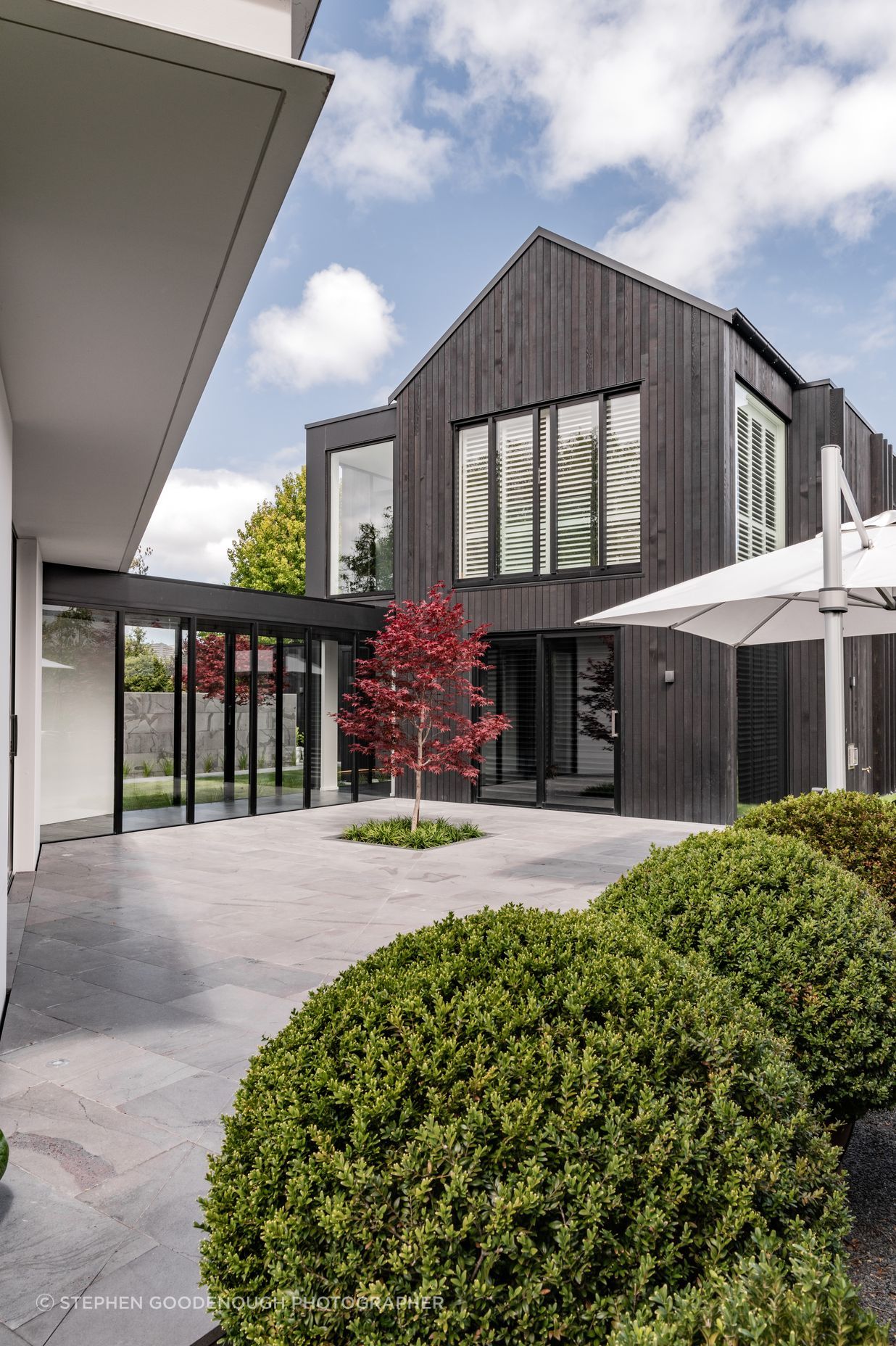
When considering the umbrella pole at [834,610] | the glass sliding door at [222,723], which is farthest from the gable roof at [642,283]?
the umbrella pole at [834,610]

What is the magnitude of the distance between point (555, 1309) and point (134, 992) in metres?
3.80

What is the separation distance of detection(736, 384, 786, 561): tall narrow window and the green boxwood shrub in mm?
9149

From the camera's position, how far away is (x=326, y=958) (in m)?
4.98

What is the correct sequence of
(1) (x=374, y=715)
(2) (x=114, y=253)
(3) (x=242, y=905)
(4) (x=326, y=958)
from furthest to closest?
(1) (x=374, y=715) → (3) (x=242, y=905) → (4) (x=326, y=958) → (2) (x=114, y=253)

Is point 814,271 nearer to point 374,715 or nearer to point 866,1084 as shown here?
point 374,715

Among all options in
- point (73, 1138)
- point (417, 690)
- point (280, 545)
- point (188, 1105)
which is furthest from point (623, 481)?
point (280, 545)

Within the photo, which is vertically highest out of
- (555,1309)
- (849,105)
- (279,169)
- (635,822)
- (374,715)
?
(849,105)

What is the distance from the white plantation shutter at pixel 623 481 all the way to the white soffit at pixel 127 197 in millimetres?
8224

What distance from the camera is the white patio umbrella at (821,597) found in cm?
464

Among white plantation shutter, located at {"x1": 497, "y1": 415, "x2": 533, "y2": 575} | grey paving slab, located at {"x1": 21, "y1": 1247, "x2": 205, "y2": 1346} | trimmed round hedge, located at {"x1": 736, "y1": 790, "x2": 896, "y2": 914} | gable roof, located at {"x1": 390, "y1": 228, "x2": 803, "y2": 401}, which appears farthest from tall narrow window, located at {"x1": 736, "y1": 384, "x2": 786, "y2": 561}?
grey paving slab, located at {"x1": 21, "y1": 1247, "x2": 205, "y2": 1346}

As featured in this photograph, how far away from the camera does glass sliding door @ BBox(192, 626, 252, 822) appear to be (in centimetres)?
1066

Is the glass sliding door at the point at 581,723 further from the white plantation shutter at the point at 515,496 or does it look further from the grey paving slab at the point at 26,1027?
the grey paving slab at the point at 26,1027

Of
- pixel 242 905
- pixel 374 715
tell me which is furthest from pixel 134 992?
pixel 374 715

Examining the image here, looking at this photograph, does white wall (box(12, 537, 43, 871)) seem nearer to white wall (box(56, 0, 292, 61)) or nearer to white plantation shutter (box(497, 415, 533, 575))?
white wall (box(56, 0, 292, 61))
